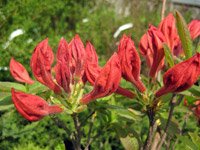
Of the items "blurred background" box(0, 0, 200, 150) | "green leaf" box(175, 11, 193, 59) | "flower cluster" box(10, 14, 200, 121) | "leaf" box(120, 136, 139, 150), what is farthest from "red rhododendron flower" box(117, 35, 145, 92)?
"blurred background" box(0, 0, 200, 150)

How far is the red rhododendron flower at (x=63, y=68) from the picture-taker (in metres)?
1.20

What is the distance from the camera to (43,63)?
1189mm

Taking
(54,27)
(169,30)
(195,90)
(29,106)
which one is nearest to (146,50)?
(169,30)

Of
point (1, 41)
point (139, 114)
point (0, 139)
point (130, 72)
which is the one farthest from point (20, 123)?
point (130, 72)

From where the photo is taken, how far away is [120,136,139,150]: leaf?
149cm

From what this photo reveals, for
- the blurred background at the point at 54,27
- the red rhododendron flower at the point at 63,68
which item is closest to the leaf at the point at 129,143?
the blurred background at the point at 54,27

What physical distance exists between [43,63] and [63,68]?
0.14ft

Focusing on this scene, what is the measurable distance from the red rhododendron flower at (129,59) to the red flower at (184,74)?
0.32ft

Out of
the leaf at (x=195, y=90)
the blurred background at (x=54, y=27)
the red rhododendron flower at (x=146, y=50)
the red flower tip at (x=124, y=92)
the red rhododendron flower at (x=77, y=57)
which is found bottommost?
the blurred background at (x=54, y=27)

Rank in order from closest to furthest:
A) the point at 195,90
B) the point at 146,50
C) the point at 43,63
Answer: the point at 43,63, the point at 195,90, the point at 146,50

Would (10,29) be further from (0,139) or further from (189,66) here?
(189,66)

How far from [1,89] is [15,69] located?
6 centimetres

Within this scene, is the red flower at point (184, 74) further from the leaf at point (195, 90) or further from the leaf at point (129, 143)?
the leaf at point (129, 143)

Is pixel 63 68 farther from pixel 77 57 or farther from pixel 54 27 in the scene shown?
pixel 54 27
